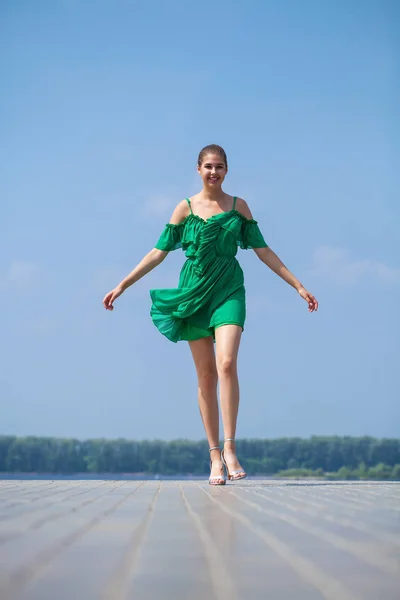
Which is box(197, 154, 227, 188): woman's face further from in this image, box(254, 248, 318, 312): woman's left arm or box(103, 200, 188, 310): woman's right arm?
box(254, 248, 318, 312): woman's left arm

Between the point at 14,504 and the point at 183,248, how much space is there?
3.04m

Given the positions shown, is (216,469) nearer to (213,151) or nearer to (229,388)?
(229,388)

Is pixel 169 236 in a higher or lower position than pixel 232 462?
higher

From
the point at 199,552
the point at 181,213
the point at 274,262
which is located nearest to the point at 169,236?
the point at 181,213

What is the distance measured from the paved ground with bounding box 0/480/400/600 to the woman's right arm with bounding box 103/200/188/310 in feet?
9.18

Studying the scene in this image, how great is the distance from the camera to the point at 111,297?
571cm

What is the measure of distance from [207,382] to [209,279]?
2.26 feet

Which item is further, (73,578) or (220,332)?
(220,332)

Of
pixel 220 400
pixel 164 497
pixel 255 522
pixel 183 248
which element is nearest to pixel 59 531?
pixel 255 522

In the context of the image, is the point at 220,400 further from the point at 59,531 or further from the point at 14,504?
the point at 59,531

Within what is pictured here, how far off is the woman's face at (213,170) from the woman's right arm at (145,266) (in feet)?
0.85

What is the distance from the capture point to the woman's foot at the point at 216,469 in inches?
198

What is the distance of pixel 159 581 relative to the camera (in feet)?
4.08

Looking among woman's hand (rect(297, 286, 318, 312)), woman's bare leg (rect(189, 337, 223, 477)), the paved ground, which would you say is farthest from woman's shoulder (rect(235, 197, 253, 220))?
the paved ground
